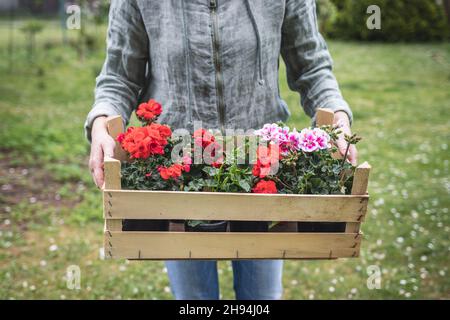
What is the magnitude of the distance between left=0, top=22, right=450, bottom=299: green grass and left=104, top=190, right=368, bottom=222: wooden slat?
235cm

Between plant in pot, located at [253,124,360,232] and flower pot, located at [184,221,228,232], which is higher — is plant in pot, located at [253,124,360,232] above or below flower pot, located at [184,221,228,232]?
above

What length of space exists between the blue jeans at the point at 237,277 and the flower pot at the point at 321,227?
42 cm

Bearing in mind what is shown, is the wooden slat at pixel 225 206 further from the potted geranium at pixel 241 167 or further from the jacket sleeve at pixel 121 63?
the jacket sleeve at pixel 121 63

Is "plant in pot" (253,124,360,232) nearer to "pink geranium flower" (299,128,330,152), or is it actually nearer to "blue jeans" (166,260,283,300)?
"pink geranium flower" (299,128,330,152)

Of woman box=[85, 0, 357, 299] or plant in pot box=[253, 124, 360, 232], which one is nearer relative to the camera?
plant in pot box=[253, 124, 360, 232]

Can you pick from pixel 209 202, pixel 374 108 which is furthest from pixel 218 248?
pixel 374 108

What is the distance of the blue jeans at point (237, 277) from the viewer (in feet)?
6.93

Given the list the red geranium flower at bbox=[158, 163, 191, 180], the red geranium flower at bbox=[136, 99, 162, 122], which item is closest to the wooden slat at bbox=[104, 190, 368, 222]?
the red geranium flower at bbox=[158, 163, 191, 180]

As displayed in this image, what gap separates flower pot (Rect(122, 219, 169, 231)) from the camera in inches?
66.0

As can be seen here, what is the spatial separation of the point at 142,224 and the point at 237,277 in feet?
2.17

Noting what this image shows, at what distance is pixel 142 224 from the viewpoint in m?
1.68

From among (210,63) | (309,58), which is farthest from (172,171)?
(309,58)

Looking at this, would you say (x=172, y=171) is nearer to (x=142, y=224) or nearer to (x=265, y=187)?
(x=142, y=224)

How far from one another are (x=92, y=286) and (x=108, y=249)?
7.97ft
